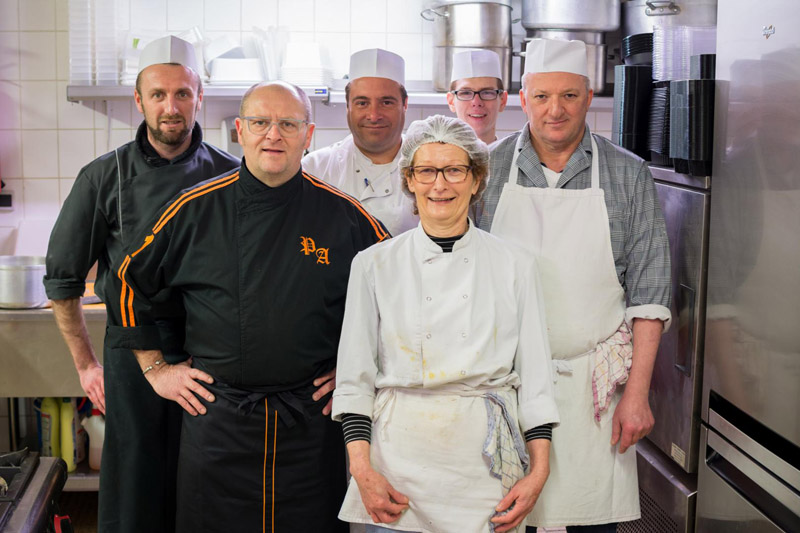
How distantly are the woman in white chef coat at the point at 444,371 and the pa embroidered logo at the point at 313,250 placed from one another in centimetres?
13

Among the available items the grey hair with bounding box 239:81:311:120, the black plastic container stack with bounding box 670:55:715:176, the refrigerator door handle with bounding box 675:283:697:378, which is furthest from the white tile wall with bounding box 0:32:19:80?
the refrigerator door handle with bounding box 675:283:697:378

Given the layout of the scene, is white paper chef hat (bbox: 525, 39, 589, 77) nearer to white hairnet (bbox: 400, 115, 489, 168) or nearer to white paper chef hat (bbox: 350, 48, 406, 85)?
white hairnet (bbox: 400, 115, 489, 168)

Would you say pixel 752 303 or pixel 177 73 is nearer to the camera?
pixel 752 303

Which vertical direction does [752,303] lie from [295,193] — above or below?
below

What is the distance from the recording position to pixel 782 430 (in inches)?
66.6

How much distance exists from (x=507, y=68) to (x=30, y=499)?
7.86 ft

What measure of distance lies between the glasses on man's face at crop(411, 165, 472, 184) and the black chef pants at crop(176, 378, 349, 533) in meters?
0.55

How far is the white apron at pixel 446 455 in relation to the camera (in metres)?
1.66

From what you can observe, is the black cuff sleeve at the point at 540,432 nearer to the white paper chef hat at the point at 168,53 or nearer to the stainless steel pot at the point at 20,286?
the white paper chef hat at the point at 168,53

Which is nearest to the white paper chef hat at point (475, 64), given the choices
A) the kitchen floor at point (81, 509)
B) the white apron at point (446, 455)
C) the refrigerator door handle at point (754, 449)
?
the refrigerator door handle at point (754, 449)

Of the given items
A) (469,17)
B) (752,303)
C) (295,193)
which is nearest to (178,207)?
(295,193)

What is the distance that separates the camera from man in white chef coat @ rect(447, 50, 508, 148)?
2.82 m

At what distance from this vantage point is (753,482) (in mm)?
1883

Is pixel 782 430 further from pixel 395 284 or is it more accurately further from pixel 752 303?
pixel 395 284
